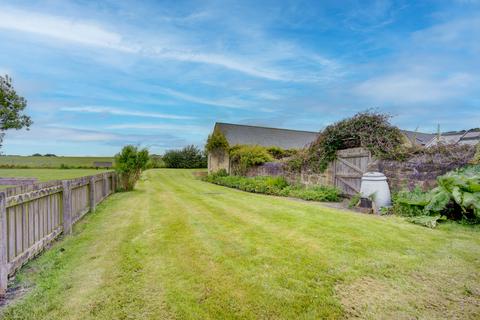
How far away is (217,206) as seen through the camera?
7.76 m

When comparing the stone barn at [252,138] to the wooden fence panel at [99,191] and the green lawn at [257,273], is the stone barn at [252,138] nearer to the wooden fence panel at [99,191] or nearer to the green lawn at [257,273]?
the wooden fence panel at [99,191]

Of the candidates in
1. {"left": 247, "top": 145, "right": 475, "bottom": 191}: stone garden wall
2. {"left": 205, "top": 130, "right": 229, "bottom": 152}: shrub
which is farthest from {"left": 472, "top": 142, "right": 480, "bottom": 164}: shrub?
{"left": 205, "top": 130, "right": 229, "bottom": 152}: shrub

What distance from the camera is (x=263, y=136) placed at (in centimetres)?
2409

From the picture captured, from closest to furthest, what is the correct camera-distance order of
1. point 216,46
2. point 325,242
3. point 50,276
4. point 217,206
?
point 50,276, point 325,242, point 217,206, point 216,46

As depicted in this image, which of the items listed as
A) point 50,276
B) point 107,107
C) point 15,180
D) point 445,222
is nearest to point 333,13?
point 445,222

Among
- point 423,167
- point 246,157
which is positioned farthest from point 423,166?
point 246,157

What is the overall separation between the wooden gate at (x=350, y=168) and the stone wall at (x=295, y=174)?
1.39 ft

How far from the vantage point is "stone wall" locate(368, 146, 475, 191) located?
6391 mm

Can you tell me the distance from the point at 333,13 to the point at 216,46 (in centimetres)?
491

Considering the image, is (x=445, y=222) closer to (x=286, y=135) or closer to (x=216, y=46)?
(x=216, y=46)

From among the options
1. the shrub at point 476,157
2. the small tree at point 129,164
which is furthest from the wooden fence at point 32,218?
the shrub at point 476,157

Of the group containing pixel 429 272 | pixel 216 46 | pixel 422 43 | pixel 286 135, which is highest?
pixel 216 46

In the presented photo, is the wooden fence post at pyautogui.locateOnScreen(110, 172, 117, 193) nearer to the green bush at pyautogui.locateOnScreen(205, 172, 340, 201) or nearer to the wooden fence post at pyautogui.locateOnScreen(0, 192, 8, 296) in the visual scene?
the green bush at pyautogui.locateOnScreen(205, 172, 340, 201)

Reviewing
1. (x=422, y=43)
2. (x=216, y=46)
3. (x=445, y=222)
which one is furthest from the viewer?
(x=216, y=46)
